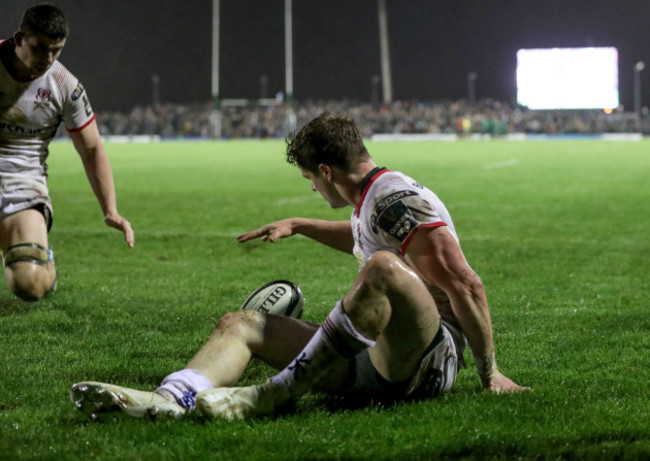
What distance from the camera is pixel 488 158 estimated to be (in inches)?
1342

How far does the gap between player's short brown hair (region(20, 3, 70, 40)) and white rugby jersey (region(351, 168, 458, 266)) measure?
2.52m

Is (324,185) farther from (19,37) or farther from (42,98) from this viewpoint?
(42,98)

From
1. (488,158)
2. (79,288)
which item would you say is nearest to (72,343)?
(79,288)

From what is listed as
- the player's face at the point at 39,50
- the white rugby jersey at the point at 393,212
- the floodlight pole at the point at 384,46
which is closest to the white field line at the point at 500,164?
the player's face at the point at 39,50

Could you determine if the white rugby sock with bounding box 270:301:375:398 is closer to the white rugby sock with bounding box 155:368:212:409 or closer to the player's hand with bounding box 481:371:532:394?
the white rugby sock with bounding box 155:368:212:409

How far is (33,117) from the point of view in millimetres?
6645

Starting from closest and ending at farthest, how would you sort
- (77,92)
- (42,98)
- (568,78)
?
(42,98) → (77,92) → (568,78)

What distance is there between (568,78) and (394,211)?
70.5 meters

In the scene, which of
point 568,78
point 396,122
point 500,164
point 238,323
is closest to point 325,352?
point 238,323

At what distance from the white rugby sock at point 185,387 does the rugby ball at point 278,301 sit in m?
1.08

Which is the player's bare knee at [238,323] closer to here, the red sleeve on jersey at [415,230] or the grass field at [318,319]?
the grass field at [318,319]

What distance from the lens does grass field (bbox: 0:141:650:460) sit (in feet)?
13.0

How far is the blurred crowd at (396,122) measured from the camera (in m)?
69.7

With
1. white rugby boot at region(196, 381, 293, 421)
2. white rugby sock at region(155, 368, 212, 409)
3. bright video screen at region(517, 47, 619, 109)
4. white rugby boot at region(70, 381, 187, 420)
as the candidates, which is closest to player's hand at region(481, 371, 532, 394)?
white rugby boot at region(196, 381, 293, 421)
